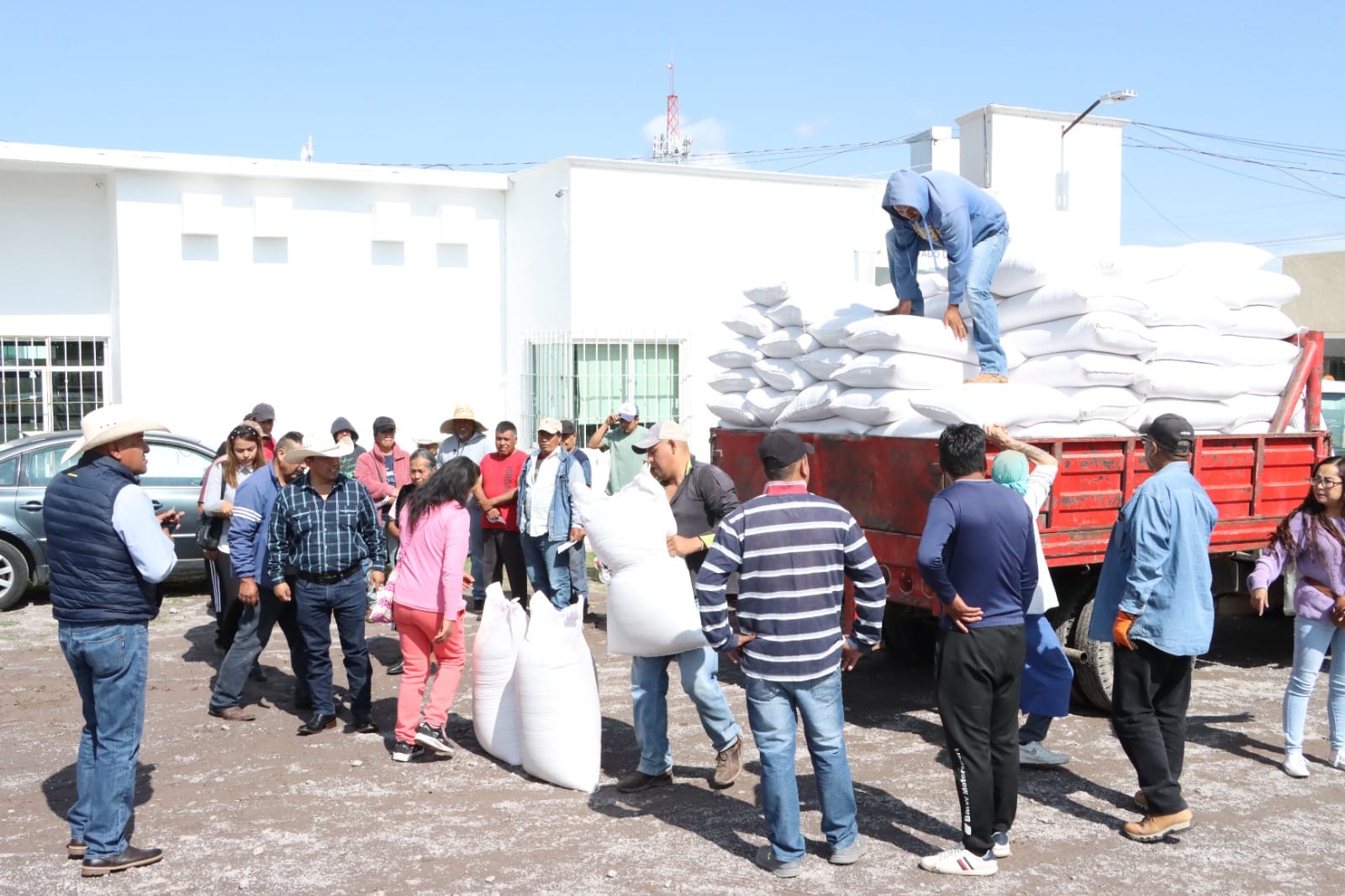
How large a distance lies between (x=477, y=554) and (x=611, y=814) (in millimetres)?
5165

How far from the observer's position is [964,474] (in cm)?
453

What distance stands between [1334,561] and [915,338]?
2.28 m

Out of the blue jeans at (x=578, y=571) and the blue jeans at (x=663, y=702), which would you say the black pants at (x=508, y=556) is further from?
the blue jeans at (x=663, y=702)

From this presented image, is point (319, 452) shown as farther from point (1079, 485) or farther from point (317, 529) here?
point (1079, 485)

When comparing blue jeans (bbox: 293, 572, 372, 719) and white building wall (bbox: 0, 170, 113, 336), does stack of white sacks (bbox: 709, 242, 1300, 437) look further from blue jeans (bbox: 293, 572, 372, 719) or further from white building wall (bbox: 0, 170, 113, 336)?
white building wall (bbox: 0, 170, 113, 336)

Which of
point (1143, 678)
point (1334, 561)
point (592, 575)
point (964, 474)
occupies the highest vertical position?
point (964, 474)

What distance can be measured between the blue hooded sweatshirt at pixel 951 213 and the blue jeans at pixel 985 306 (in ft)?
0.15

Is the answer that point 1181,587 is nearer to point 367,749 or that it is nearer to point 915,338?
point 915,338

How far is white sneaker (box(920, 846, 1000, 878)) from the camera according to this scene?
4.38 m

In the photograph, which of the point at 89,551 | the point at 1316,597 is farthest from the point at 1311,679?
the point at 89,551

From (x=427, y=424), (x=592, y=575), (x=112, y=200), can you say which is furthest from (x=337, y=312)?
(x=592, y=575)

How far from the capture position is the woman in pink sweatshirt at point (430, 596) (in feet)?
19.0

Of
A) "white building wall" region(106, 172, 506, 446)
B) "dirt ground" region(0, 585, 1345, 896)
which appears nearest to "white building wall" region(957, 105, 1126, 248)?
"white building wall" region(106, 172, 506, 446)

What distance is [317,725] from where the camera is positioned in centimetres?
630
